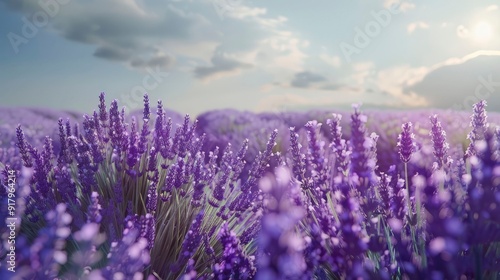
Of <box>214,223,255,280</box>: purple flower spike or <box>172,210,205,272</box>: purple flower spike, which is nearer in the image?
<box>214,223,255,280</box>: purple flower spike

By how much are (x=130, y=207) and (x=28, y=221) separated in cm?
88

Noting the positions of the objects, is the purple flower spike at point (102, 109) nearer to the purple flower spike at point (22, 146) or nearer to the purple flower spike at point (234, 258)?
the purple flower spike at point (22, 146)

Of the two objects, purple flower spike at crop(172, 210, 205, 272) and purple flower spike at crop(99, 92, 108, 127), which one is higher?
purple flower spike at crop(99, 92, 108, 127)

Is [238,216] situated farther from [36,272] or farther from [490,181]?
[490,181]

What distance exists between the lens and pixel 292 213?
1.16 meters

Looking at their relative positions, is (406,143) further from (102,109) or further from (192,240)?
(102,109)

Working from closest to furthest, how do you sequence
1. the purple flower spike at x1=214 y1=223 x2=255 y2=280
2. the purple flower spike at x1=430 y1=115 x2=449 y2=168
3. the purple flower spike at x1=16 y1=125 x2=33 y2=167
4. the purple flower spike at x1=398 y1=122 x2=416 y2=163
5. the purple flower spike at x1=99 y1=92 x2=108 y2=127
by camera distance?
the purple flower spike at x1=214 y1=223 x2=255 y2=280 < the purple flower spike at x1=398 y1=122 x2=416 y2=163 < the purple flower spike at x1=430 y1=115 x2=449 y2=168 < the purple flower spike at x1=16 y1=125 x2=33 y2=167 < the purple flower spike at x1=99 y1=92 x2=108 y2=127

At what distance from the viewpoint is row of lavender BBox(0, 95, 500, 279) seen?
1.34 m

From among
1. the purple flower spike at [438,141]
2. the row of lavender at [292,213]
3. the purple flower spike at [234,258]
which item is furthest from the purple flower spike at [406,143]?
the purple flower spike at [234,258]

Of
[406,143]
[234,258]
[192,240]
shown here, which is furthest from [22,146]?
[406,143]

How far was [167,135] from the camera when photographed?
2889 millimetres

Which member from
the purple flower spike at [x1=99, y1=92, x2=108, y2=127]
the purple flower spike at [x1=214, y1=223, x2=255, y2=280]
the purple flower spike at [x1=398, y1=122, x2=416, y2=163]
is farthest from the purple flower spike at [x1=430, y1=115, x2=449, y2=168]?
the purple flower spike at [x1=99, y1=92, x2=108, y2=127]

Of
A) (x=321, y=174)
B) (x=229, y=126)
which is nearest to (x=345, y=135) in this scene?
(x=229, y=126)

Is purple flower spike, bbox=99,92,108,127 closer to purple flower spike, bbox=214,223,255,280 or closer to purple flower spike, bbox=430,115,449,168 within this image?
purple flower spike, bbox=214,223,255,280
